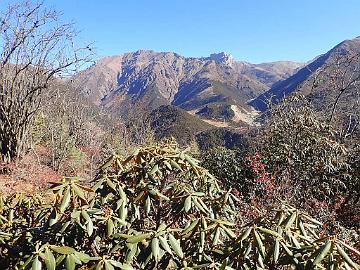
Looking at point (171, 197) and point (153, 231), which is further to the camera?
point (171, 197)

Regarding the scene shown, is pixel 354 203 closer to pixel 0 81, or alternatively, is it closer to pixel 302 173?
pixel 302 173

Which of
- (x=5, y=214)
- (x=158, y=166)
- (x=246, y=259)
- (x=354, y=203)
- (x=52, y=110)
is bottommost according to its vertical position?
(x=354, y=203)

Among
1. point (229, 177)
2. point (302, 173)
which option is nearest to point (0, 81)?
point (229, 177)

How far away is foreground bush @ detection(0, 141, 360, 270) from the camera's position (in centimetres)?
220

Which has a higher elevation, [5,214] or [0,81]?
[0,81]

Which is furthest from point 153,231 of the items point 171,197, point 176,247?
point 171,197

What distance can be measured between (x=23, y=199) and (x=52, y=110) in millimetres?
18878

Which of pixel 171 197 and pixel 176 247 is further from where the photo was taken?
pixel 171 197

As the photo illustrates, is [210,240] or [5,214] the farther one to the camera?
[5,214]

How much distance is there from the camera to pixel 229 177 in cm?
1191

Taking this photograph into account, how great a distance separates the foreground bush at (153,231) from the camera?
2.20m

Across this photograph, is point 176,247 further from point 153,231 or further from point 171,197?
point 171,197

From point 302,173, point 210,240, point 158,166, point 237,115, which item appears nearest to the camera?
point 210,240

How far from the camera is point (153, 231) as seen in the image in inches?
93.9
